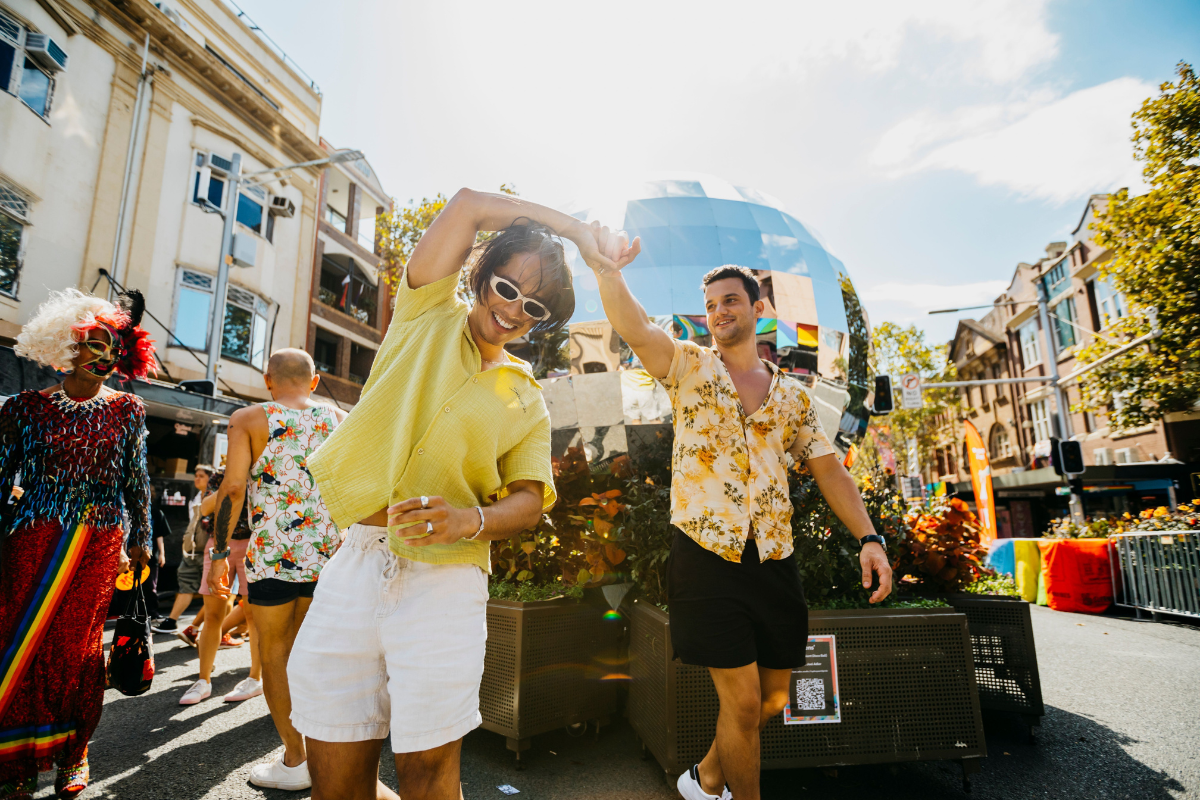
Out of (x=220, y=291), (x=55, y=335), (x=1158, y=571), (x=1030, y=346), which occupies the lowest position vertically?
(x=1158, y=571)

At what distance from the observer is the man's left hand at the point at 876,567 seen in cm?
250

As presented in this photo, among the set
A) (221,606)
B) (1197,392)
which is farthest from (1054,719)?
(1197,392)

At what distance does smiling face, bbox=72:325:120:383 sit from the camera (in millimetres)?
2873

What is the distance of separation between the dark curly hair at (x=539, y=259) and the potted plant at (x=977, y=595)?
3.24m

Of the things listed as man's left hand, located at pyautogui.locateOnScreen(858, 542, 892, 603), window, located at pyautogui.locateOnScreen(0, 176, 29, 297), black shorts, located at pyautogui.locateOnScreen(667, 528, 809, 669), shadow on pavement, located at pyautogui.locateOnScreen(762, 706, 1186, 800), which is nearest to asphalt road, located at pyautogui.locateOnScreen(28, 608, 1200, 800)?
shadow on pavement, located at pyautogui.locateOnScreen(762, 706, 1186, 800)

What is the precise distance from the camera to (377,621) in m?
1.46

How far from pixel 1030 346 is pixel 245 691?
3599cm

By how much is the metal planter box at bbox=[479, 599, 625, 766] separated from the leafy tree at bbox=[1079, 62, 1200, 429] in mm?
12805

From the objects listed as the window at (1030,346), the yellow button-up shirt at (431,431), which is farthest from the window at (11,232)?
the window at (1030,346)

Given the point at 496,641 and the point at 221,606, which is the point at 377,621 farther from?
the point at 221,606

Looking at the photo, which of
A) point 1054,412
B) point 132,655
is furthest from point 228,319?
point 1054,412

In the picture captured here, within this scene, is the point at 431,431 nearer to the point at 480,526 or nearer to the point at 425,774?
the point at 480,526

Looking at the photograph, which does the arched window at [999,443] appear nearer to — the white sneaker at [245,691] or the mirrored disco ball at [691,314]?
the mirrored disco ball at [691,314]

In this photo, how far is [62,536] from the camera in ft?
8.91
